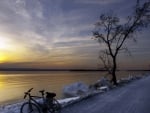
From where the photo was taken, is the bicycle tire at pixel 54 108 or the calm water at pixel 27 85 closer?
the bicycle tire at pixel 54 108

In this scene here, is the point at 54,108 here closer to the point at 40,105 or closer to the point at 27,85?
the point at 40,105

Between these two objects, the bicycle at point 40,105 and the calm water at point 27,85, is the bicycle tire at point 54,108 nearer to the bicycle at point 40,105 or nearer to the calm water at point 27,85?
the bicycle at point 40,105

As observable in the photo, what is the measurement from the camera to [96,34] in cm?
2992

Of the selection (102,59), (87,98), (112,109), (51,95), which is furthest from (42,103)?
(102,59)

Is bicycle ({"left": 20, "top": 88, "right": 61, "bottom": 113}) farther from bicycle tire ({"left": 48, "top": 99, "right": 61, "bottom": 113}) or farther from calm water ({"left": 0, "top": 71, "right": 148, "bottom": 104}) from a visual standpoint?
calm water ({"left": 0, "top": 71, "right": 148, "bottom": 104})

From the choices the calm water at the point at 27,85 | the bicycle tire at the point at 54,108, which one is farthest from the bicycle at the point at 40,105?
the calm water at the point at 27,85

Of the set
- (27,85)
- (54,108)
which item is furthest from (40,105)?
(27,85)

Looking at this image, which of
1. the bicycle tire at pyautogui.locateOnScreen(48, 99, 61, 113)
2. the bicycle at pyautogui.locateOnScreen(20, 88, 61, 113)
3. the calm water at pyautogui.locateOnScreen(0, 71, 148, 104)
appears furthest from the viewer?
the calm water at pyautogui.locateOnScreen(0, 71, 148, 104)

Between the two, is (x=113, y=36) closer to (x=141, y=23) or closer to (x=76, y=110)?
(x=141, y=23)

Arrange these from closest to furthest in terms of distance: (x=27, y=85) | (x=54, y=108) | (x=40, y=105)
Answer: (x=40, y=105)
(x=54, y=108)
(x=27, y=85)

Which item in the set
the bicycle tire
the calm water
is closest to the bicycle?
the bicycle tire

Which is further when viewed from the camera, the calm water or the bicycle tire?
the calm water

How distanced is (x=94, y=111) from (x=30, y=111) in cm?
312

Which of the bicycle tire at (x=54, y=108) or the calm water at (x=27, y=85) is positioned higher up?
the bicycle tire at (x=54, y=108)
